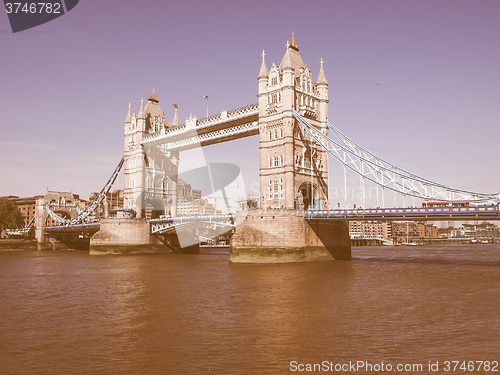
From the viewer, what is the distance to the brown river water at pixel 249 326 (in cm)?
1052

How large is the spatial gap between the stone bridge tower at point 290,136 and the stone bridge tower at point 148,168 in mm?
24566

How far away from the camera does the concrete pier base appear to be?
189 feet

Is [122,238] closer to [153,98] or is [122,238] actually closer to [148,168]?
[148,168]

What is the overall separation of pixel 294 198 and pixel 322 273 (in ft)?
47.7

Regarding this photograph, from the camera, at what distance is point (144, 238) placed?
59062mm

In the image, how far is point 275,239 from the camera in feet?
126

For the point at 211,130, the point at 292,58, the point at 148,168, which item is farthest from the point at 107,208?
the point at 292,58

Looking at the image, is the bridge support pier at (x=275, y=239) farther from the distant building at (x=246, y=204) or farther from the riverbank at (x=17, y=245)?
the riverbank at (x=17, y=245)

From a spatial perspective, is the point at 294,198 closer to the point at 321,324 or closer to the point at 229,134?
the point at 229,134

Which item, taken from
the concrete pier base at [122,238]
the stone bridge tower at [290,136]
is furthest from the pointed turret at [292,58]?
the concrete pier base at [122,238]

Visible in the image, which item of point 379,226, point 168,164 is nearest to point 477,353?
point 168,164

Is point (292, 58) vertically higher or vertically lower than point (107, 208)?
higher

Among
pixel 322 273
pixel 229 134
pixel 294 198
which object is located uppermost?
pixel 229 134

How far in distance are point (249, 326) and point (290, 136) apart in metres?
32.2
